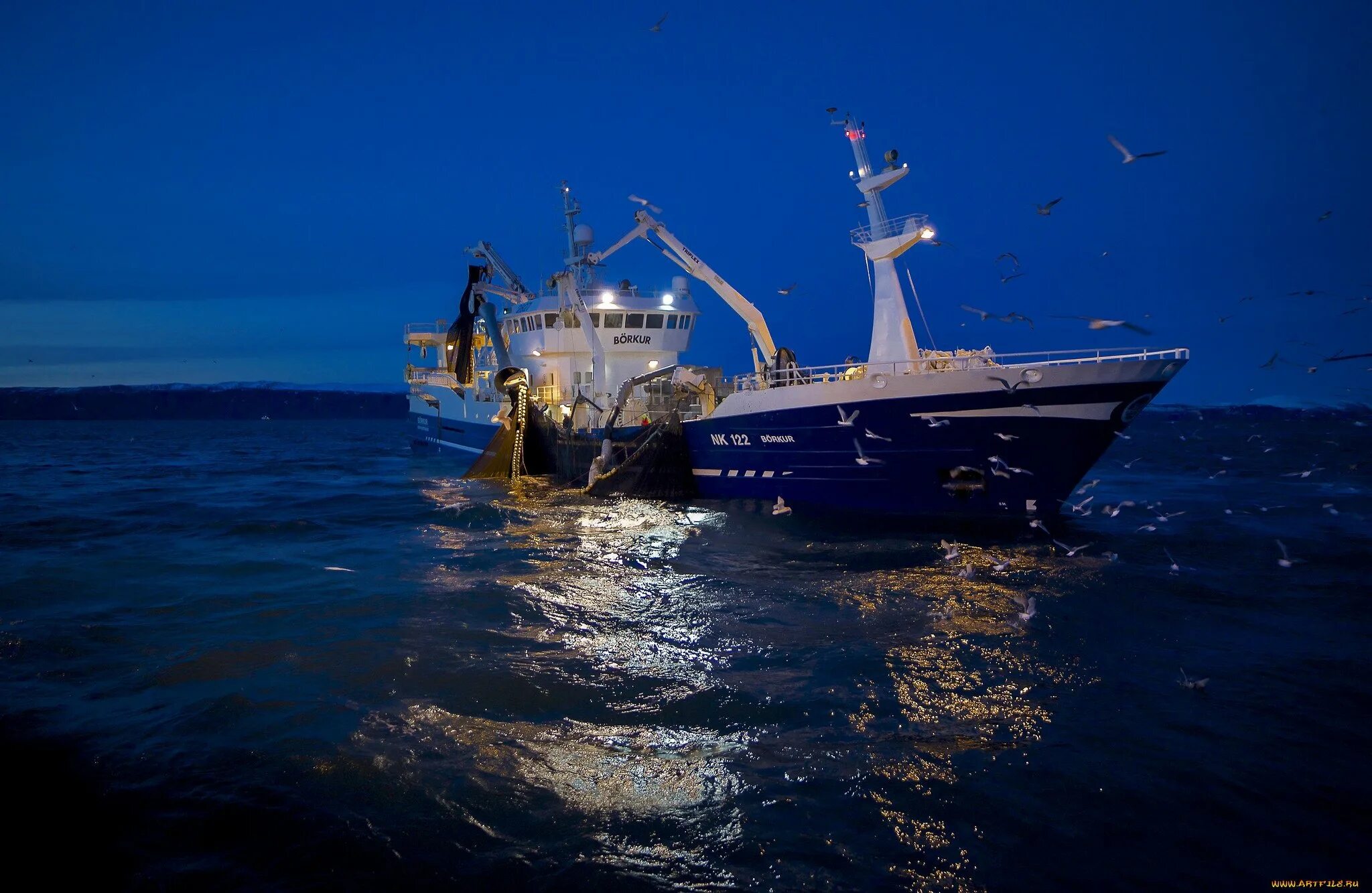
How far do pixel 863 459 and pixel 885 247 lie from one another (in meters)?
5.80

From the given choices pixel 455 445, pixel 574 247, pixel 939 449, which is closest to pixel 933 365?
pixel 939 449

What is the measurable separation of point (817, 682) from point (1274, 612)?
8.06 m

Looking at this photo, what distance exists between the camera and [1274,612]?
1194 cm

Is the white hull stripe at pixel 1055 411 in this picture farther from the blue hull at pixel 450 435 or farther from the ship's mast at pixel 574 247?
the blue hull at pixel 450 435

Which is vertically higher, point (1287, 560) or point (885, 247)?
point (885, 247)

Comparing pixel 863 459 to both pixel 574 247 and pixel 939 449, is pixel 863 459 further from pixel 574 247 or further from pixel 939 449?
pixel 574 247

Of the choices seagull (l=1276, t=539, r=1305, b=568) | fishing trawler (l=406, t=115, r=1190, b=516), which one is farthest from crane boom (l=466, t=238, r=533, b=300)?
seagull (l=1276, t=539, r=1305, b=568)

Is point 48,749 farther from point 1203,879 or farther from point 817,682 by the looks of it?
point 1203,879

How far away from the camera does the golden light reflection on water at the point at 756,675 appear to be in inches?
253

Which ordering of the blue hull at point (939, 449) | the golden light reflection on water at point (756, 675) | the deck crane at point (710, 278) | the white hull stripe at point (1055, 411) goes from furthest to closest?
the deck crane at point (710, 278) < the blue hull at point (939, 449) < the white hull stripe at point (1055, 411) < the golden light reflection on water at point (756, 675)

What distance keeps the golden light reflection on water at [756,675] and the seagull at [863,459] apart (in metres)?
2.79

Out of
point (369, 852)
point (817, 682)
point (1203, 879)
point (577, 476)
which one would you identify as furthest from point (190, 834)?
point (577, 476)

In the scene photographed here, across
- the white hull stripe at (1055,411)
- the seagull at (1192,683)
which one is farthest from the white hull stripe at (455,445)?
the seagull at (1192,683)

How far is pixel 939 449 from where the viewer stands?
58.3ft
